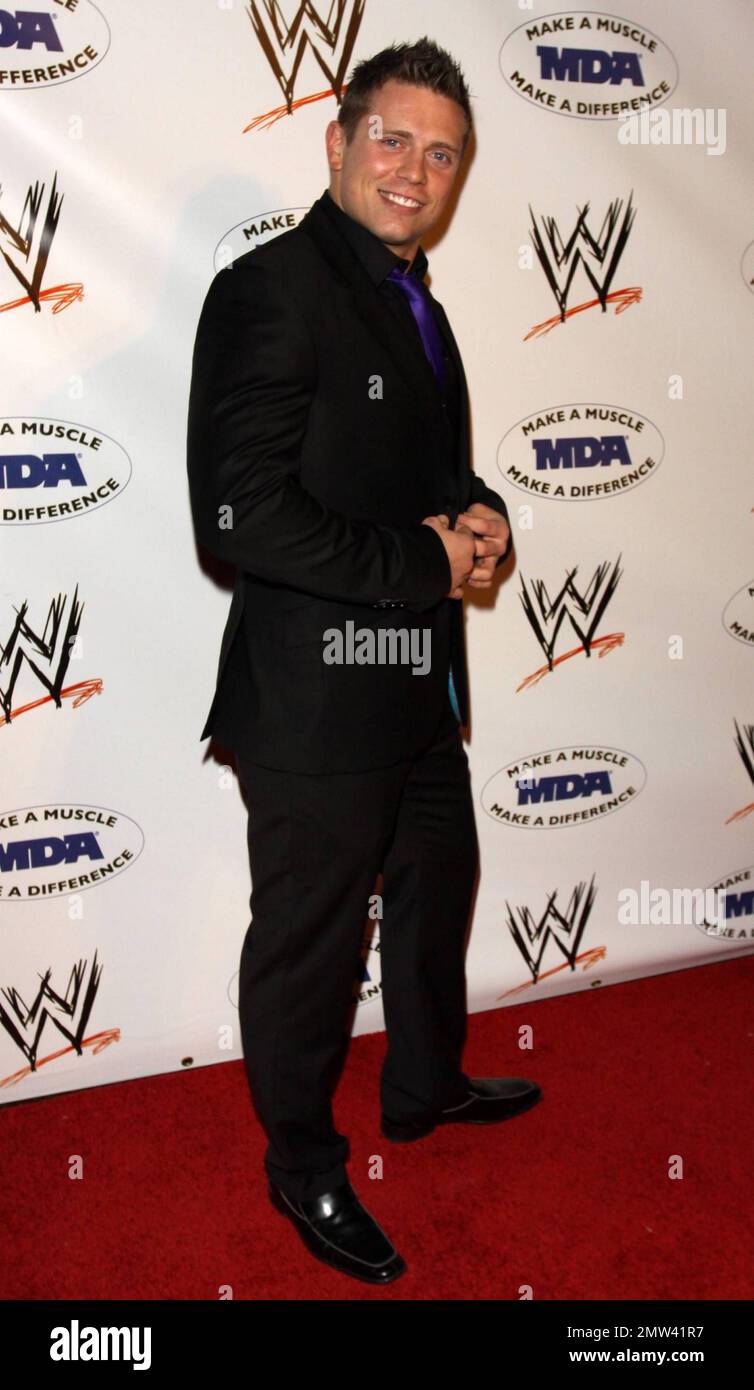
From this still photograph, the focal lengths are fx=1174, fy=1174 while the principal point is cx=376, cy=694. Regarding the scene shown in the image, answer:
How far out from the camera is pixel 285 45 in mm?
2076

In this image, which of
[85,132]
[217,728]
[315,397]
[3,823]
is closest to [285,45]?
[85,132]

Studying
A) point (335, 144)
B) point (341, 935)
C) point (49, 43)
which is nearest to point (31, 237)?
point (49, 43)

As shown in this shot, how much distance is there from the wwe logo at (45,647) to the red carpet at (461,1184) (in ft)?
2.80

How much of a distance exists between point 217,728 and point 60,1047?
0.93 meters

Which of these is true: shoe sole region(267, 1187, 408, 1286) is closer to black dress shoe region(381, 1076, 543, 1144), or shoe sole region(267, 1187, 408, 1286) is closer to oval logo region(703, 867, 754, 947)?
black dress shoe region(381, 1076, 543, 1144)

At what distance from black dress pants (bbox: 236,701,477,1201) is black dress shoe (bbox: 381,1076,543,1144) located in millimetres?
30

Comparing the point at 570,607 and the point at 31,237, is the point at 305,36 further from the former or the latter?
the point at 570,607

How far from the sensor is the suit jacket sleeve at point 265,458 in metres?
1.60

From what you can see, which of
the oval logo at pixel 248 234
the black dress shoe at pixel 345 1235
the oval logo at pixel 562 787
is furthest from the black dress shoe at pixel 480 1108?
the oval logo at pixel 248 234

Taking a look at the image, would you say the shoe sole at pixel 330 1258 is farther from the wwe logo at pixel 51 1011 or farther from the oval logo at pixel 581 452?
the oval logo at pixel 581 452

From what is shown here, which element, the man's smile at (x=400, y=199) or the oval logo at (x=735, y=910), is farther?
the oval logo at (x=735, y=910)

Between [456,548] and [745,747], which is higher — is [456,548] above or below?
above

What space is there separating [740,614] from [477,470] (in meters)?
0.77

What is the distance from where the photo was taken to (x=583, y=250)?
2.37 metres
